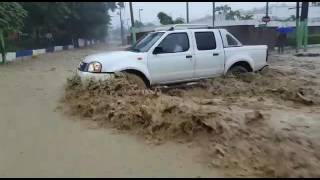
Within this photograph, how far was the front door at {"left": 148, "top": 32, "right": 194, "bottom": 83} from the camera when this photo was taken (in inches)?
409

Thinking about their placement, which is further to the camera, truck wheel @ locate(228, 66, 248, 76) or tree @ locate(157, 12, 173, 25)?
tree @ locate(157, 12, 173, 25)

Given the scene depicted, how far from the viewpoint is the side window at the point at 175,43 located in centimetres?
1058

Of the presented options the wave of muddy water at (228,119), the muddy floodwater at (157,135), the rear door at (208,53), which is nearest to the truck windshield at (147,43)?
the rear door at (208,53)

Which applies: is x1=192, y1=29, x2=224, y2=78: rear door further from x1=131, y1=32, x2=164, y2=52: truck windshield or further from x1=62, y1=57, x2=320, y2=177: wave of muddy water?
x1=131, y1=32, x2=164, y2=52: truck windshield

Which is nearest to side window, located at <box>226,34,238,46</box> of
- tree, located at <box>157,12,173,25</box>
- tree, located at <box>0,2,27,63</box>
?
tree, located at <box>0,2,27,63</box>

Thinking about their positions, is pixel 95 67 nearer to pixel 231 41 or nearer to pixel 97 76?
pixel 97 76

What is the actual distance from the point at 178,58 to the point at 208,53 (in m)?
0.88

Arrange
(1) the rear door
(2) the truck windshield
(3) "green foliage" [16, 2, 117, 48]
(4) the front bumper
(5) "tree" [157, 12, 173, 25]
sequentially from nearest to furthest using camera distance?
(4) the front bumper → (2) the truck windshield → (1) the rear door → (5) "tree" [157, 12, 173, 25] → (3) "green foliage" [16, 2, 117, 48]

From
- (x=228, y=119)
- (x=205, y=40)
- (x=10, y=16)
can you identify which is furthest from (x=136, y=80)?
(x=10, y=16)

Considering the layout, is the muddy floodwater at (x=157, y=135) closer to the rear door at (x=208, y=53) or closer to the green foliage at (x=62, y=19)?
the rear door at (x=208, y=53)

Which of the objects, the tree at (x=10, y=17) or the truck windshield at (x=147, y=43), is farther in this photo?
the tree at (x=10, y=17)

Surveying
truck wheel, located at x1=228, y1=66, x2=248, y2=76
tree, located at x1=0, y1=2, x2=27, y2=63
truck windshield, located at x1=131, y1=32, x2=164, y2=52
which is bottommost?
truck wheel, located at x1=228, y1=66, x2=248, y2=76

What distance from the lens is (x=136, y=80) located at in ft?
33.1

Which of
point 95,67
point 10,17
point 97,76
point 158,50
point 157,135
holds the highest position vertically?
point 10,17
